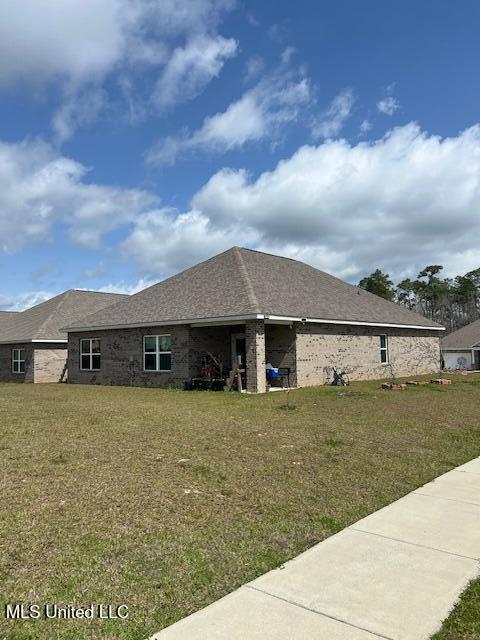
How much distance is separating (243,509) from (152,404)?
9.91 metres

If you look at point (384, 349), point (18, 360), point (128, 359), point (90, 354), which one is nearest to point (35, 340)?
point (18, 360)

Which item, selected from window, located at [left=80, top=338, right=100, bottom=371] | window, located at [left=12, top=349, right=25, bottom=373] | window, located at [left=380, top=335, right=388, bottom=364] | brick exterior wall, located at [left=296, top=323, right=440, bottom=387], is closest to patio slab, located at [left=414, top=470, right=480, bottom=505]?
brick exterior wall, located at [left=296, top=323, right=440, bottom=387]

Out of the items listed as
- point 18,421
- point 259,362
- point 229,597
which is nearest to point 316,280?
point 259,362

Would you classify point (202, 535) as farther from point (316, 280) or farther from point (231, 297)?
point (316, 280)

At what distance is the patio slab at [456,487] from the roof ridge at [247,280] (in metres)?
12.0

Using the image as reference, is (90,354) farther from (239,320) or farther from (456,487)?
(456,487)

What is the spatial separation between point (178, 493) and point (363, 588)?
275 centimetres

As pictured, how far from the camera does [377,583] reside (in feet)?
12.8

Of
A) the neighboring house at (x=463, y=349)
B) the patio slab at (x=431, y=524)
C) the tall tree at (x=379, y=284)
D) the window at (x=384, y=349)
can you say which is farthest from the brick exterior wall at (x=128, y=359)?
the tall tree at (x=379, y=284)

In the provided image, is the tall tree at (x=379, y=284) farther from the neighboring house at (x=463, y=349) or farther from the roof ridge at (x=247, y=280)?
the roof ridge at (x=247, y=280)

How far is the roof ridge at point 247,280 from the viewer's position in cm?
1922

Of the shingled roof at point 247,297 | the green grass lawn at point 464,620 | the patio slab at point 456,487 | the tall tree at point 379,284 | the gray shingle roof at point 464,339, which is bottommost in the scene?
the green grass lawn at point 464,620

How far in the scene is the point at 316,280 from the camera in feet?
90.2

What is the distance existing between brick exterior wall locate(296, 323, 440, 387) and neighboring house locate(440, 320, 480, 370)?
12928mm
